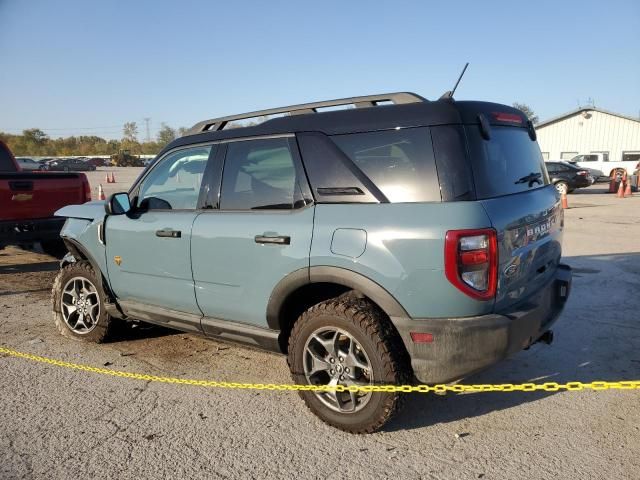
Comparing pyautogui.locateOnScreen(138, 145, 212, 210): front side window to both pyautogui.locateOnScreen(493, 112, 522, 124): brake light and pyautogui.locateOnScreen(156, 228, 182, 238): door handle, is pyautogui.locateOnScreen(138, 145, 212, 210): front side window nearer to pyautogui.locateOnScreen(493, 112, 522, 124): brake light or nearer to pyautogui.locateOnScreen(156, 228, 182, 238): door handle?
pyautogui.locateOnScreen(156, 228, 182, 238): door handle

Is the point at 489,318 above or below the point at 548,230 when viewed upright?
below

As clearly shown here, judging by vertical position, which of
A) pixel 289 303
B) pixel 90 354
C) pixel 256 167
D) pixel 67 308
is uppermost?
pixel 256 167

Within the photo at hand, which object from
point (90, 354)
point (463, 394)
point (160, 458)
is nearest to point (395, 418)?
point (463, 394)

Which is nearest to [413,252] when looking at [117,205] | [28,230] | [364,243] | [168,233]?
[364,243]

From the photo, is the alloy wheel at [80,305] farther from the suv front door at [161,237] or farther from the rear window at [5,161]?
the rear window at [5,161]

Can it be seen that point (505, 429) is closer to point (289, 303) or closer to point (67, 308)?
point (289, 303)

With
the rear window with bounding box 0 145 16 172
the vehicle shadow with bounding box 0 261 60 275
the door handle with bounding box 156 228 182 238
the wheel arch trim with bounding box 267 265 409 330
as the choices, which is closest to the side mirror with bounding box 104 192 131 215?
the door handle with bounding box 156 228 182 238

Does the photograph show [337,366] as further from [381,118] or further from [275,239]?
[381,118]

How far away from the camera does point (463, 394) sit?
354 centimetres

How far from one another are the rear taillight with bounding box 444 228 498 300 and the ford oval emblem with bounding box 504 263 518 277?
123 millimetres

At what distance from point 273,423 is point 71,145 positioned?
108408 mm

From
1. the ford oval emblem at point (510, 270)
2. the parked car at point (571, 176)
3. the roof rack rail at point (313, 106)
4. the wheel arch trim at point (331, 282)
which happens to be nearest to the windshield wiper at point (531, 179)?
the ford oval emblem at point (510, 270)

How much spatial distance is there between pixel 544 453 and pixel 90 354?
3.64 metres

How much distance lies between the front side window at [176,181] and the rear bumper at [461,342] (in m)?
1.96
